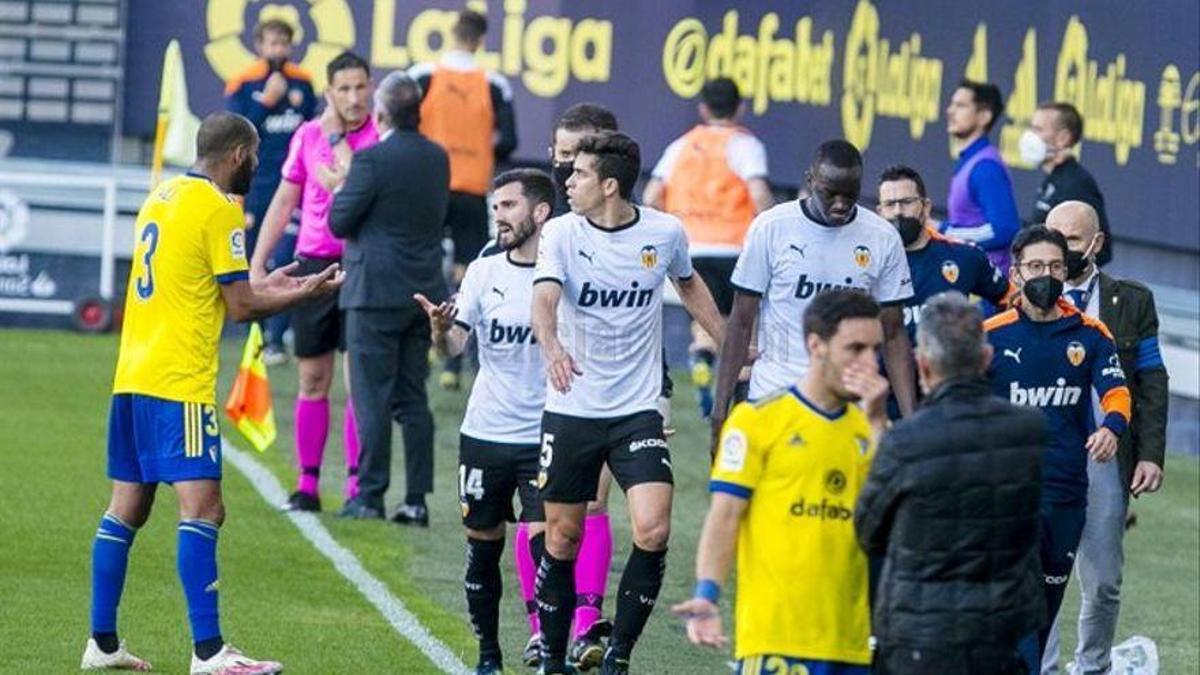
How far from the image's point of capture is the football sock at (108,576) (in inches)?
418

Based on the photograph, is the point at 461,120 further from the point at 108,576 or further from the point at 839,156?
the point at 839,156

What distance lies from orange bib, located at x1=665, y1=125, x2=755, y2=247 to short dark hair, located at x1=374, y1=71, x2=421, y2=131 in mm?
4146

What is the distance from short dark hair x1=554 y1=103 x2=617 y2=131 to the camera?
11.6m

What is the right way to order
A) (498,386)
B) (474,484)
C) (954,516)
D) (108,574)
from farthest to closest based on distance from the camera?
(498,386) → (474,484) → (108,574) → (954,516)

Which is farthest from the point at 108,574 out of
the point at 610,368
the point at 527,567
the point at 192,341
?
the point at 610,368

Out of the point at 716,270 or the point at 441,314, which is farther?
the point at 716,270

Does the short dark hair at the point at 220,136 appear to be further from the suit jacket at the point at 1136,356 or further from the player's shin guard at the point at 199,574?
the suit jacket at the point at 1136,356

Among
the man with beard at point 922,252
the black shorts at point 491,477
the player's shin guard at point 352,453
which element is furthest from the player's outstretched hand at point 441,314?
the player's shin guard at point 352,453

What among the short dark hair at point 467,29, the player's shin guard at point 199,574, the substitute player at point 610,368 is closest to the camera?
the player's shin guard at point 199,574

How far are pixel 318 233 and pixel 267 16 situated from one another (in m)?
8.68

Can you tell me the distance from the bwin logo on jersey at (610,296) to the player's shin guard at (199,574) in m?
1.55

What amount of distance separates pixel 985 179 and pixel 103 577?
5.91 meters

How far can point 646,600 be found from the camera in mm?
10672

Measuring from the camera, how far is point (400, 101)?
48.4ft
